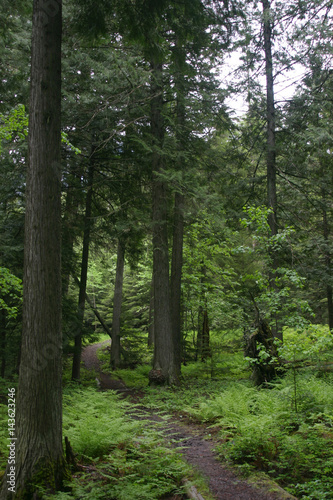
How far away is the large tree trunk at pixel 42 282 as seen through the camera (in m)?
3.82

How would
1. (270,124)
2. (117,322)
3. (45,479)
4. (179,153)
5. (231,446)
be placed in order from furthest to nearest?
(117,322)
(270,124)
(179,153)
(231,446)
(45,479)

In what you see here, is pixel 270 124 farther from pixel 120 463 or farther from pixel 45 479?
pixel 45 479

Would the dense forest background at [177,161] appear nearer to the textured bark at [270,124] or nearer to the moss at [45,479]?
the textured bark at [270,124]

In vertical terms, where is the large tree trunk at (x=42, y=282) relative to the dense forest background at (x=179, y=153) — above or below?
below

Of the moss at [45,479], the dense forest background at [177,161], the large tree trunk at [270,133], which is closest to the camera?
the moss at [45,479]

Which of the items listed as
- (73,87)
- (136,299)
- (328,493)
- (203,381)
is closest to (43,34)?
(328,493)

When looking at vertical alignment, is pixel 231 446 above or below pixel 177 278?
below

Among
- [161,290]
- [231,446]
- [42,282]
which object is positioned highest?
[161,290]

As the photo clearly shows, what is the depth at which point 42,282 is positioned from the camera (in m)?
4.05

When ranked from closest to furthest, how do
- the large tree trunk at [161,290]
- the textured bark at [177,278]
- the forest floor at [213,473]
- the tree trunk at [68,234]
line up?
the forest floor at [213,473], the large tree trunk at [161,290], the tree trunk at [68,234], the textured bark at [177,278]

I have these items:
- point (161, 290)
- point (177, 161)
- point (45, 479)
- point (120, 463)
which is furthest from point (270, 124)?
point (45, 479)

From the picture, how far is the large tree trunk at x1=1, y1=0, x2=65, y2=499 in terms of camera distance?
3816mm

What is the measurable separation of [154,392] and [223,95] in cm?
1007

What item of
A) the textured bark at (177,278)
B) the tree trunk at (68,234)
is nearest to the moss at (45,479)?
the tree trunk at (68,234)
